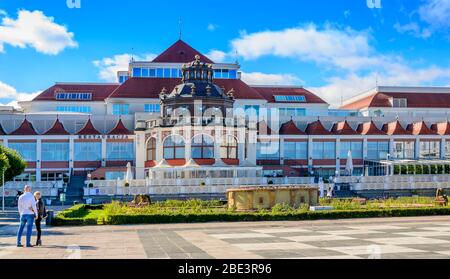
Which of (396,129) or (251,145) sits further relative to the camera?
(396,129)

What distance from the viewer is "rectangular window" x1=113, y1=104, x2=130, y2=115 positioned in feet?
254

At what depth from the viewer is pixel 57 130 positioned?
68.1 m

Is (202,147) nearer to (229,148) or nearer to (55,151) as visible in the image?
(229,148)

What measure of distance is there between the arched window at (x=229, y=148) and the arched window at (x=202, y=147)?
138 cm

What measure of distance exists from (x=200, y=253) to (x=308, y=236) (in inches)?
237

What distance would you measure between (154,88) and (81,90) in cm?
1145

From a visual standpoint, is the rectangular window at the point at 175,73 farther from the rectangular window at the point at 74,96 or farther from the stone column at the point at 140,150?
the stone column at the point at 140,150

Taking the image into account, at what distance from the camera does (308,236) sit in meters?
19.8

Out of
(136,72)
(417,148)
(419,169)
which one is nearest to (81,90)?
(136,72)

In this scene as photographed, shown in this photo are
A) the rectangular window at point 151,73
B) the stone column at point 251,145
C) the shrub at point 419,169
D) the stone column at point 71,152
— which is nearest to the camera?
the shrub at point 419,169

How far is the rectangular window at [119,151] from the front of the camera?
6929 centimetres

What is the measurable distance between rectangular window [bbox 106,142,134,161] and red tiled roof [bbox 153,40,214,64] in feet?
61.7

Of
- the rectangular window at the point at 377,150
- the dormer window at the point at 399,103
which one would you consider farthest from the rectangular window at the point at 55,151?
the dormer window at the point at 399,103
